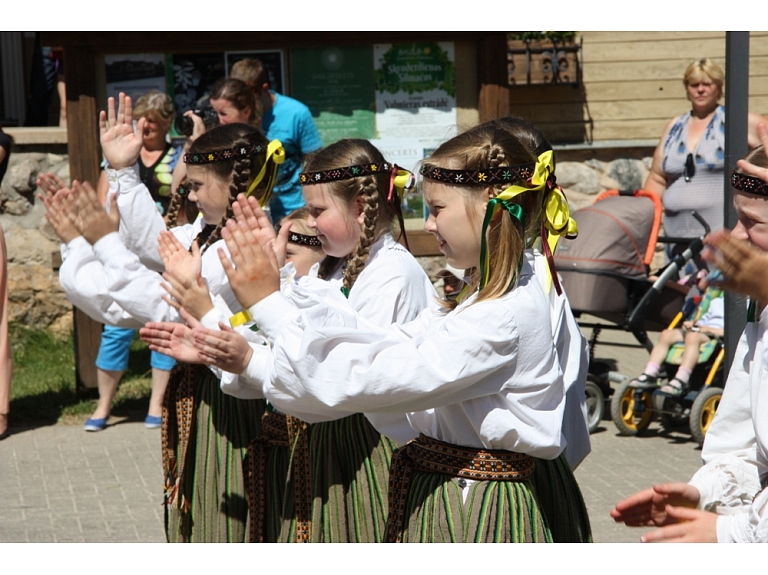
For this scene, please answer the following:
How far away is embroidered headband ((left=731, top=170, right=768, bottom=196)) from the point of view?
7.27 feet

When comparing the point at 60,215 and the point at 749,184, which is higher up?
the point at 749,184

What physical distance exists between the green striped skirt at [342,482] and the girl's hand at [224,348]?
1.49ft

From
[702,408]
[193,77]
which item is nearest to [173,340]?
[702,408]

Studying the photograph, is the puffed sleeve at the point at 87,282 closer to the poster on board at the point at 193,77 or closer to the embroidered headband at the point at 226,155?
the embroidered headband at the point at 226,155

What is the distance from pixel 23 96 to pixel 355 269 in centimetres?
848

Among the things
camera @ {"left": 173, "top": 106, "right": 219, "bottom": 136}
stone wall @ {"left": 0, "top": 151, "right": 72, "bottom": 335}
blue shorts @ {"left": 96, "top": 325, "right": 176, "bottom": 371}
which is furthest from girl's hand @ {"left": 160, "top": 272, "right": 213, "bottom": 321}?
stone wall @ {"left": 0, "top": 151, "right": 72, "bottom": 335}

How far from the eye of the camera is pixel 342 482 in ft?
9.77

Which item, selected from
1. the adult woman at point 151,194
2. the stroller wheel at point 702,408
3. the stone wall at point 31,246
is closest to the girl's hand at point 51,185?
the adult woman at point 151,194

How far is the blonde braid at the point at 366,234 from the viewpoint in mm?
3002

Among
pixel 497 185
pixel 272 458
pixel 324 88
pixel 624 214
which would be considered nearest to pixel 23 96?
pixel 324 88

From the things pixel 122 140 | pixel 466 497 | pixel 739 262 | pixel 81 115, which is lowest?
pixel 466 497

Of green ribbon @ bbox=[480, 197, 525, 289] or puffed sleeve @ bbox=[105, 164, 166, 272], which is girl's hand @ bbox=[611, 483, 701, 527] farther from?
puffed sleeve @ bbox=[105, 164, 166, 272]

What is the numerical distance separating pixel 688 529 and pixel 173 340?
4.96 feet

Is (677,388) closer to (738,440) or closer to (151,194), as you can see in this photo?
(151,194)
